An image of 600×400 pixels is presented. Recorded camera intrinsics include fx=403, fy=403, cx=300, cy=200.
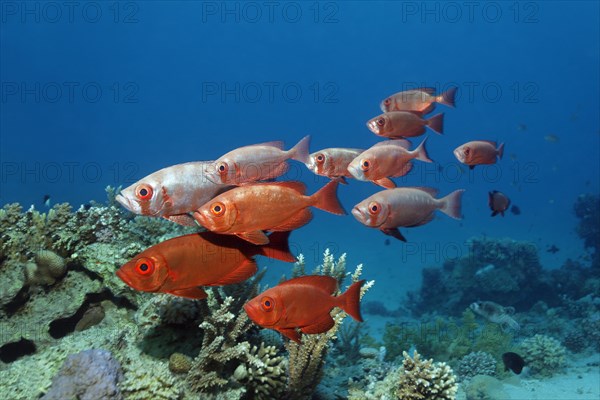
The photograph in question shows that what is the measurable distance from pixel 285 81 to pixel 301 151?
475 ft

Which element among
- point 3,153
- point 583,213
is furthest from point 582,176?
point 3,153

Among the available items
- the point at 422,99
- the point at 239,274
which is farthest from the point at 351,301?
the point at 422,99

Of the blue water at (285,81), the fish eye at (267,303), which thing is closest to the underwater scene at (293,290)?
the fish eye at (267,303)

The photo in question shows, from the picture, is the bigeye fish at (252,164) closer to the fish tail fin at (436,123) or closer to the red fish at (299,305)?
the red fish at (299,305)

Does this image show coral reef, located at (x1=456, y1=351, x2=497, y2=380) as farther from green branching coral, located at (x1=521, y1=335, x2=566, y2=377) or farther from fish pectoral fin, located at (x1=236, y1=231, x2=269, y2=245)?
fish pectoral fin, located at (x1=236, y1=231, x2=269, y2=245)

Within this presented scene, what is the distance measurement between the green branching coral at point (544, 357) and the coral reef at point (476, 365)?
983 millimetres

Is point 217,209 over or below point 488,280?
below

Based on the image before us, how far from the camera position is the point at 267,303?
292 cm

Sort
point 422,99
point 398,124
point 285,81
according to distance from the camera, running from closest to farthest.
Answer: point 398,124
point 422,99
point 285,81

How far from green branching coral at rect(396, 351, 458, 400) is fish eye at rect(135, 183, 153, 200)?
367 centimetres

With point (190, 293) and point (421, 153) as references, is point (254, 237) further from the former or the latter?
point (421, 153)

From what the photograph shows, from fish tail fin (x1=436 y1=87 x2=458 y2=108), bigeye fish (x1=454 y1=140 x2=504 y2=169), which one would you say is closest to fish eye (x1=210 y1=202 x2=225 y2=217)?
fish tail fin (x1=436 y1=87 x2=458 y2=108)

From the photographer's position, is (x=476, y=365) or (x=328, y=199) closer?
(x=328, y=199)

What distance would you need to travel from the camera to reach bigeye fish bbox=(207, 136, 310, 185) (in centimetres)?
319
